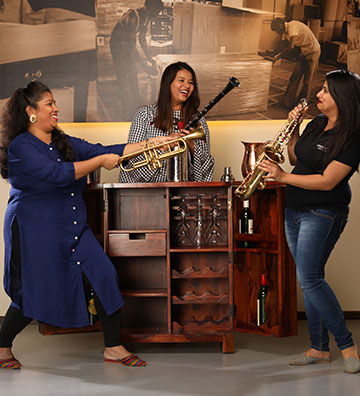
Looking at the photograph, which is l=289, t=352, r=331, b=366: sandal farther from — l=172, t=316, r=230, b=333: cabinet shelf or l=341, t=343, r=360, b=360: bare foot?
l=172, t=316, r=230, b=333: cabinet shelf

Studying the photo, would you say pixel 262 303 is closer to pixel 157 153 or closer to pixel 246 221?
pixel 246 221

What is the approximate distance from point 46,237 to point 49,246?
2.1 inches

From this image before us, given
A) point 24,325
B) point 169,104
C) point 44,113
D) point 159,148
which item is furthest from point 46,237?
point 169,104

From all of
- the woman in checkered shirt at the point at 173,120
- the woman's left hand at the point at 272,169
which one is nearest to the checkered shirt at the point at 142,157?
the woman in checkered shirt at the point at 173,120

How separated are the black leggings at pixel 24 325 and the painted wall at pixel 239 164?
4.72ft

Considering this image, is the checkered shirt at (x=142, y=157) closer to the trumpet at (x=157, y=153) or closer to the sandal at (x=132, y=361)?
the trumpet at (x=157, y=153)

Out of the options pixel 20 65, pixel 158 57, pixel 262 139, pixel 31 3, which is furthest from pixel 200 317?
pixel 31 3

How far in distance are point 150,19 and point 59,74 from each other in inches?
32.8

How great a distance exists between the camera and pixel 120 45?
4758mm

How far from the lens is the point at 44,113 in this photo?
3.48 metres

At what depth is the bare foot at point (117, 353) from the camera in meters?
3.51

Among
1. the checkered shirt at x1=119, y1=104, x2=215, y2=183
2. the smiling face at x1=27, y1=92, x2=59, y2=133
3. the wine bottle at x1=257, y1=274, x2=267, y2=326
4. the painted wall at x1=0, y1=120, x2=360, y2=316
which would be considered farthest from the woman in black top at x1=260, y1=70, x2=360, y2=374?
the painted wall at x1=0, y1=120, x2=360, y2=316

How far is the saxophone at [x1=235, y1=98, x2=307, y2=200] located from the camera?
341 centimetres

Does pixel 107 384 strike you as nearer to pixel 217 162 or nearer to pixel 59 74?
pixel 217 162
